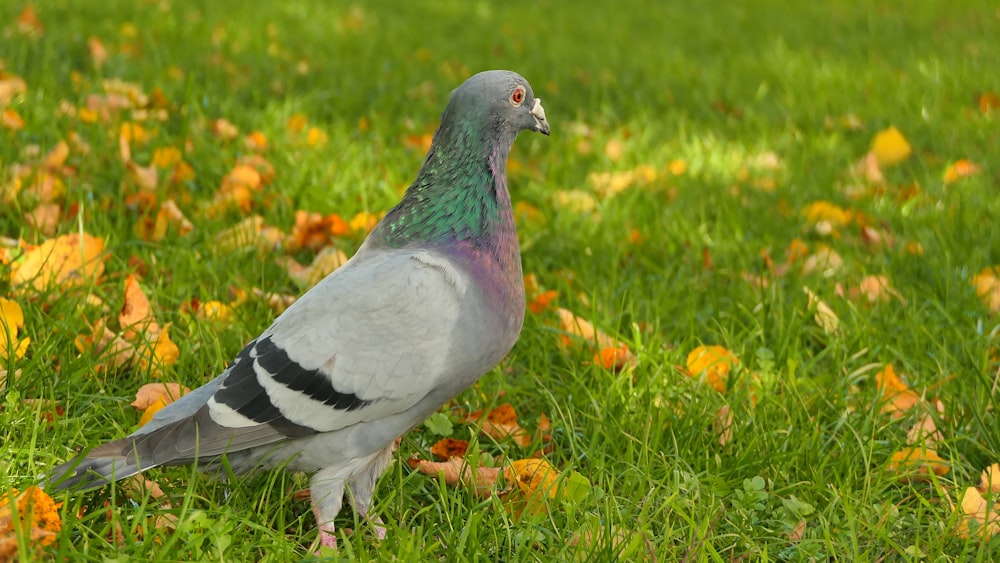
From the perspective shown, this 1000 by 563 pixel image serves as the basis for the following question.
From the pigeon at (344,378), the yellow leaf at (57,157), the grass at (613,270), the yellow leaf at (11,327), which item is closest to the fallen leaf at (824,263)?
the grass at (613,270)

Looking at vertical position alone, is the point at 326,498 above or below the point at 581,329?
above

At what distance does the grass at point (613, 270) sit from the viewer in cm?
233

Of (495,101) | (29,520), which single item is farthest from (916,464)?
(29,520)

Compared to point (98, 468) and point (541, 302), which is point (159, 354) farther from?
point (541, 302)

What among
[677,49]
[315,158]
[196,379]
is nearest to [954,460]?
[196,379]

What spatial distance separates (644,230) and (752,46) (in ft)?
14.5

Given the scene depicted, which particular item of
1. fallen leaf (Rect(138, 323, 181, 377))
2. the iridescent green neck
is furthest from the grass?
the iridescent green neck

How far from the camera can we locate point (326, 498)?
2.29 meters

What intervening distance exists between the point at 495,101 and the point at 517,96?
0.25 feet

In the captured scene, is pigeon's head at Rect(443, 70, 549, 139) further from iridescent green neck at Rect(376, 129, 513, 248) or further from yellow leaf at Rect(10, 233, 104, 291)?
yellow leaf at Rect(10, 233, 104, 291)

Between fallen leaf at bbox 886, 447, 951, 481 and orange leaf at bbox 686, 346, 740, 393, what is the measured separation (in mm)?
522

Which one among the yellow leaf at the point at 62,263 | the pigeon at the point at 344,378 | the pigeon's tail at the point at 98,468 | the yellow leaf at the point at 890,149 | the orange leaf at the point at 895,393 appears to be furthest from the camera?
the yellow leaf at the point at 890,149

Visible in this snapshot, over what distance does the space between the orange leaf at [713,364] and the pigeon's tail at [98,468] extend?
62.9 inches

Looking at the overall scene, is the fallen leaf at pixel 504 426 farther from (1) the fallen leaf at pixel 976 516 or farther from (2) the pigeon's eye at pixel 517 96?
(1) the fallen leaf at pixel 976 516
